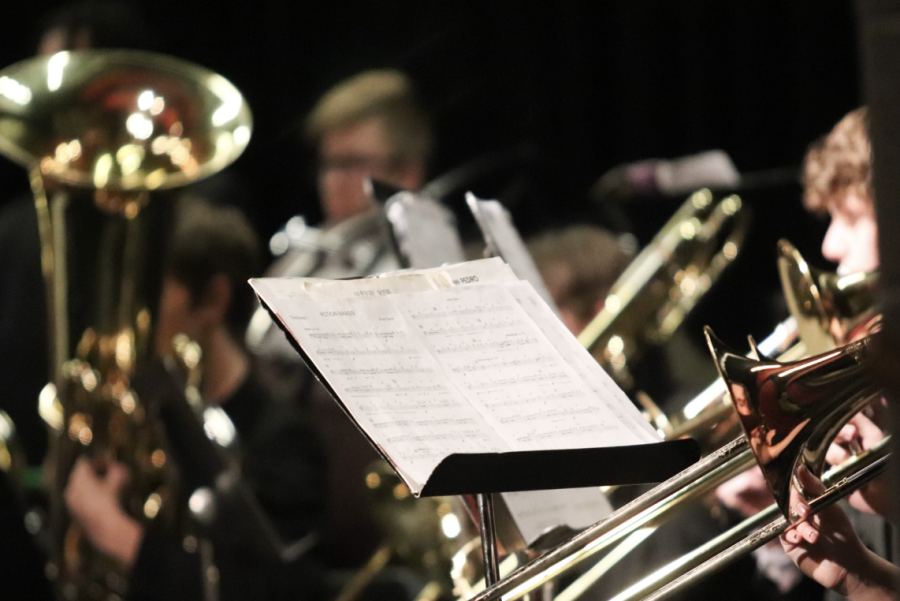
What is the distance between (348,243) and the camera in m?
2.67

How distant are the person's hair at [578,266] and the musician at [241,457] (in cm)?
64

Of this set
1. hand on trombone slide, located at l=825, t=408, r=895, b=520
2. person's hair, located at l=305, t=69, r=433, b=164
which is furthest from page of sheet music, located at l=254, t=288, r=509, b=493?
person's hair, located at l=305, t=69, r=433, b=164

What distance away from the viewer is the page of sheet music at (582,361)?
1.02m

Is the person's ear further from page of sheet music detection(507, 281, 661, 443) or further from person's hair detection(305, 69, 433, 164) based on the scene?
page of sheet music detection(507, 281, 661, 443)

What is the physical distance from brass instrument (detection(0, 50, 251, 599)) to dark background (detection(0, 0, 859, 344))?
48.7 inches

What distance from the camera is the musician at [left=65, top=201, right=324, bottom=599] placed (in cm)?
192

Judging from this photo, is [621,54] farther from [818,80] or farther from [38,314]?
[38,314]

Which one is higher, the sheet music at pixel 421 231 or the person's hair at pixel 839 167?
the sheet music at pixel 421 231

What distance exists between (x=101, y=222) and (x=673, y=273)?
133 centimetres

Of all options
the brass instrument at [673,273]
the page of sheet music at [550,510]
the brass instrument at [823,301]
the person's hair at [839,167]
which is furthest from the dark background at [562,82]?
the page of sheet music at [550,510]

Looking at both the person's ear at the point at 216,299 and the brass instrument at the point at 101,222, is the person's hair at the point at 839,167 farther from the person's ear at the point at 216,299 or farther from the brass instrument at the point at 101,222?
the person's ear at the point at 216,299

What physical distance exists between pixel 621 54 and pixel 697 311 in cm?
89

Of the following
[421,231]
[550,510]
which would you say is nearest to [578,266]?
[421,231]

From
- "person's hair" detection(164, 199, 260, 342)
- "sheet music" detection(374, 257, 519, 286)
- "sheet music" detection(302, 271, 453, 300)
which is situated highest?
"sheet music" detection(302, 271, 453, 300)
